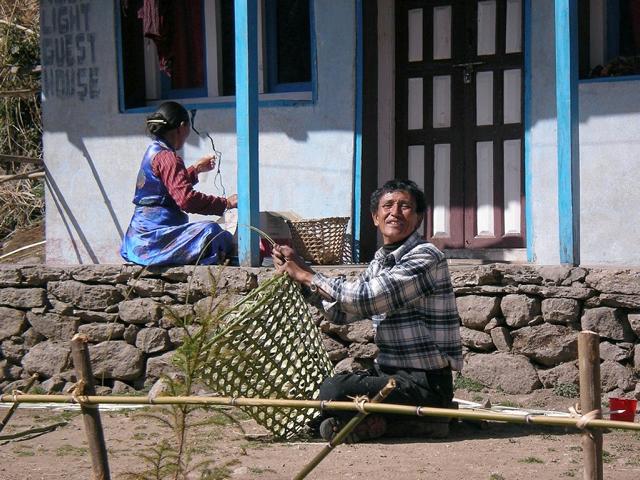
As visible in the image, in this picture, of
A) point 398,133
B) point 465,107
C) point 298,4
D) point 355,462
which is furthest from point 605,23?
point 355,462

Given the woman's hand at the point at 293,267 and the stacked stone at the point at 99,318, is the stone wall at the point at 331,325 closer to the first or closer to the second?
the stacked stone at the point at 99,318

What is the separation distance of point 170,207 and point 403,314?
2.64 meters

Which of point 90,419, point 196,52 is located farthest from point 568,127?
point 90,419

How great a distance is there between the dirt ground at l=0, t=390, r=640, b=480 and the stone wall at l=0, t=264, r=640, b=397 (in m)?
0.73

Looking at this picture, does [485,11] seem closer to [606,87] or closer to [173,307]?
[606,87]

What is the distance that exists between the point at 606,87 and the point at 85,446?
13.8 feet

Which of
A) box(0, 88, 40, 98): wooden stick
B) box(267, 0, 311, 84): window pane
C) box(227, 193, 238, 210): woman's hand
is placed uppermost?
box(267, 0, 311, 84): window pane

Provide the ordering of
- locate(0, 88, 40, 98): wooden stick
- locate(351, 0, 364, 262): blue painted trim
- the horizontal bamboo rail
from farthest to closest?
locate(0, 88, 40, 98): wooden stick
locate(351, 0, 364, 262): blue painted trim
the horizontal bamboo rail

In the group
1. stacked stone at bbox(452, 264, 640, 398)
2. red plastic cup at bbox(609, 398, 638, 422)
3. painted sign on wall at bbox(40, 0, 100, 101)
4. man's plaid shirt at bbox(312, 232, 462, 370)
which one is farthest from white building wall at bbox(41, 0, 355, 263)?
red plastic cup at bbox(609, 398, 638, 422)

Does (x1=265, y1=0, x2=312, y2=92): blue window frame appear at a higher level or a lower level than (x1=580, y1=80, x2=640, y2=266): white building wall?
higher

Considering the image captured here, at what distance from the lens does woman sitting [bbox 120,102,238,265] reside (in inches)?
279

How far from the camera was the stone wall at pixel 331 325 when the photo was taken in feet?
20.7

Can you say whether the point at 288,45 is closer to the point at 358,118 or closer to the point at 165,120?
the point at 358,118

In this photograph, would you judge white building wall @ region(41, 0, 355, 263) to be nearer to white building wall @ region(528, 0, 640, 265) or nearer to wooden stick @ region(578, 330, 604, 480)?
white building wall @ region(528, 0, 640, 265)
